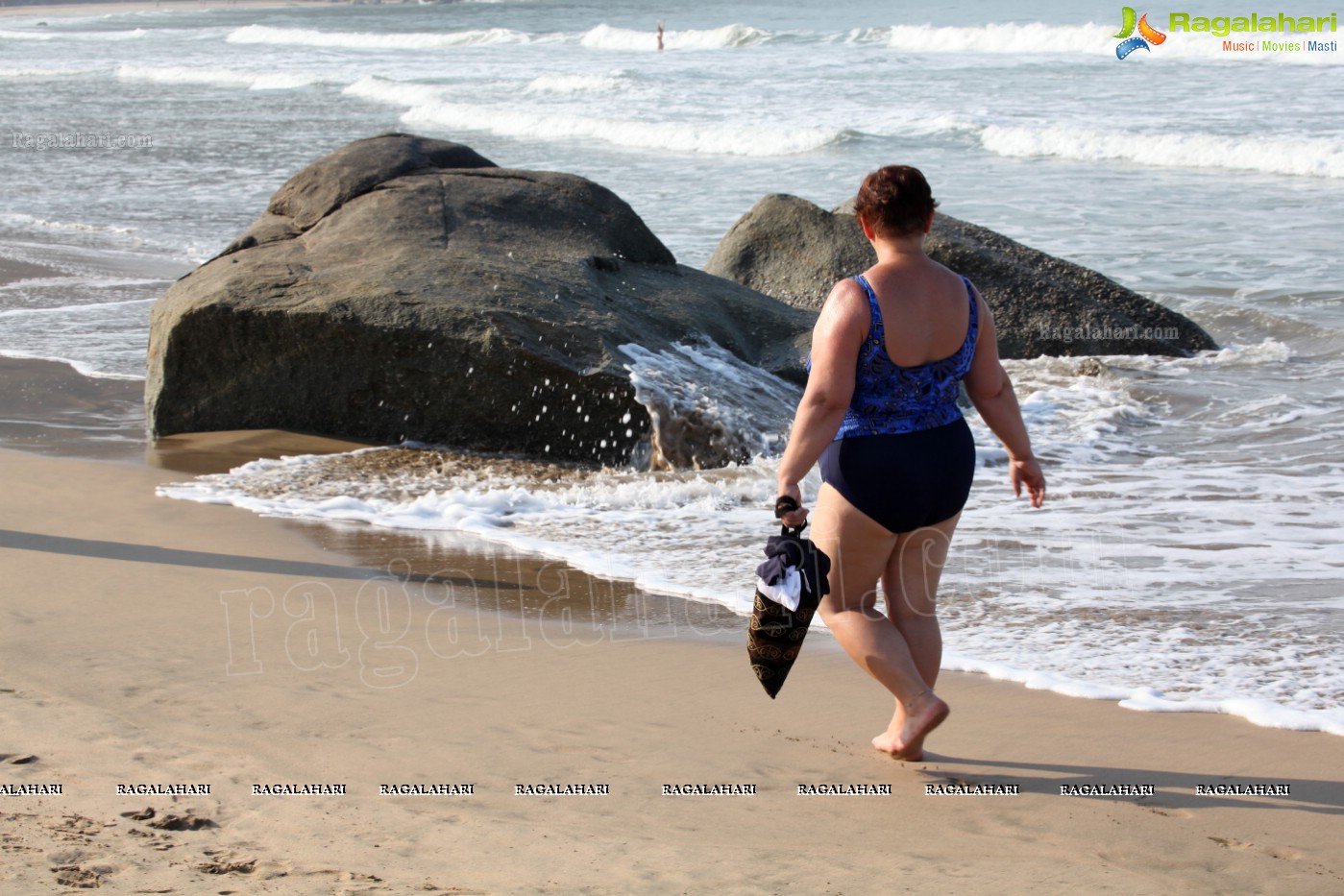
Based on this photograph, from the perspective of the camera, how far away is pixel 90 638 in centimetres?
407

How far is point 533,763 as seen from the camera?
334 centimetres

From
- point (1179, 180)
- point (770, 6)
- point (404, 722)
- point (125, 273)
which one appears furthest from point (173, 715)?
point (770, 6)

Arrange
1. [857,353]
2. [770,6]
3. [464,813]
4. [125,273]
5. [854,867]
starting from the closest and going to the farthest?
1. [854,867]
2. [464,813]
3. [857,353]
4. [125,273]
5. [770,6]

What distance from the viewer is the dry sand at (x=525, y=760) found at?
2.74m

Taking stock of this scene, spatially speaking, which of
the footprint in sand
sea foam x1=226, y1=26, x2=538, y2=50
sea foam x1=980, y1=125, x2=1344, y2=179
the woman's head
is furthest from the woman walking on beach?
sea foam x1=226, y1=26, x2=538, y2=50

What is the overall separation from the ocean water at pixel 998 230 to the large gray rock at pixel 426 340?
270 millimetres

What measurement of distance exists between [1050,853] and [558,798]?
1098 mm

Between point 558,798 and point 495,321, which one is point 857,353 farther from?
point 495,321

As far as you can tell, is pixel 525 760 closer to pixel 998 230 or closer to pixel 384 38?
A: pixel 998 230

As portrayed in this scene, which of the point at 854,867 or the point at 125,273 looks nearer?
the point at 854,867

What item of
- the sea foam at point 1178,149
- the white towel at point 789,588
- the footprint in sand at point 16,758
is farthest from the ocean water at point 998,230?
the footprint in sand at point 16,758

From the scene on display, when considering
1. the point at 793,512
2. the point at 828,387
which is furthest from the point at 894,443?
the point at 793,512

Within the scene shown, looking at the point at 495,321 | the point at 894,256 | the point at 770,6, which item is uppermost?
the point at 770,6

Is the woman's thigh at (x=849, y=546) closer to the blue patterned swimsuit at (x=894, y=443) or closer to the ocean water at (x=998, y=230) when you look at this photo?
the blue patterned swimsuit at (x=894, y=443)
